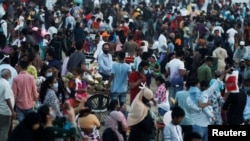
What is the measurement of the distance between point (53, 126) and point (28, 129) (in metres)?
0.83

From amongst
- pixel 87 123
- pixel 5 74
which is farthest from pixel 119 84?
pixel 87 123

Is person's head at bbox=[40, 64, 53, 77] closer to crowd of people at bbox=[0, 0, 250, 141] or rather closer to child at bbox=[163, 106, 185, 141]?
crowd of people at bbox=[0, 0, 250, 141]

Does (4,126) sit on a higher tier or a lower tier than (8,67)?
lower

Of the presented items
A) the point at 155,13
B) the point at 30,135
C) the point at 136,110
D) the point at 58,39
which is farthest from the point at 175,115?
the point at 155,13

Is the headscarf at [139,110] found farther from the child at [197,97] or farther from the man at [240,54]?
the man at [240,54]

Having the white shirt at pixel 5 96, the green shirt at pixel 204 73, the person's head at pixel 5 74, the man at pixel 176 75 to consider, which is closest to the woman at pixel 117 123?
the white shirt at pixel 5 96

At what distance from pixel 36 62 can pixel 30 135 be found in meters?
6.10

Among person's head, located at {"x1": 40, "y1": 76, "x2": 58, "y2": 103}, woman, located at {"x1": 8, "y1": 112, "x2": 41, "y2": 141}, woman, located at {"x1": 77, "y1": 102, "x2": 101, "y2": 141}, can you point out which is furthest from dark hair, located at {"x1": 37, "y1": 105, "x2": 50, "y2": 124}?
person's head, located at {"x1": 40, "y1": 76, "x2": 58, "y2": 103}

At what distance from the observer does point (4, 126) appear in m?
13.1

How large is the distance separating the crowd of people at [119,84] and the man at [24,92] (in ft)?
0.05

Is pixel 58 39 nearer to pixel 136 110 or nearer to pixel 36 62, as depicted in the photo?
pixel 36 62

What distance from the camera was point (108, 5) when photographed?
33938 millimetres

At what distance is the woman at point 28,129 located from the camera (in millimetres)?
9977

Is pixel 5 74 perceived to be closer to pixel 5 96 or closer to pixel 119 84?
pixel 5 96
